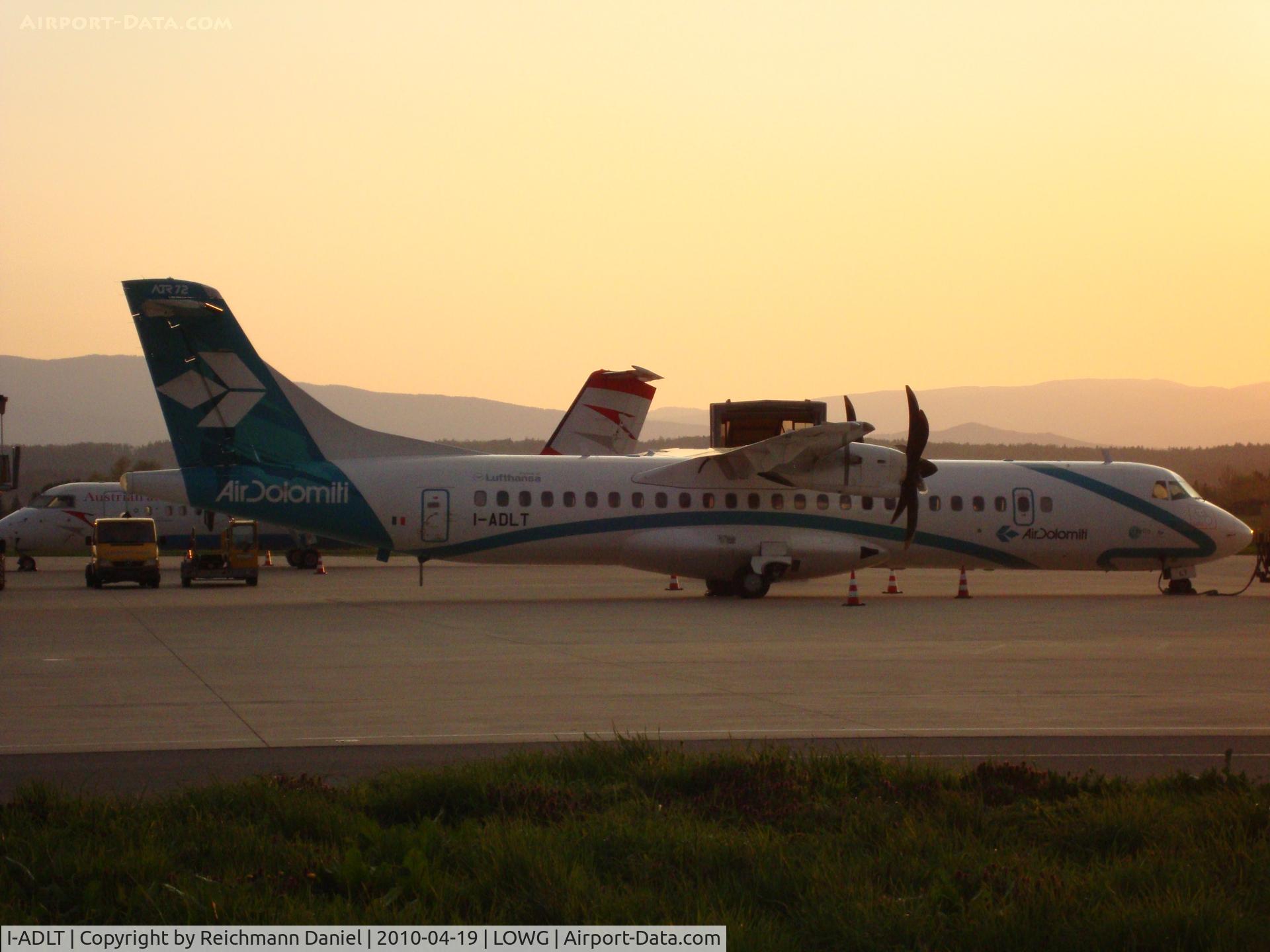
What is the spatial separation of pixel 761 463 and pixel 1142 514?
9.24 m

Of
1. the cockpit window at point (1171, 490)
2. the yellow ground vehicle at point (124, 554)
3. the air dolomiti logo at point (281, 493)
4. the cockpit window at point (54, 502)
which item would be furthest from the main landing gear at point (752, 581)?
the cockpit window at point (54, 502)

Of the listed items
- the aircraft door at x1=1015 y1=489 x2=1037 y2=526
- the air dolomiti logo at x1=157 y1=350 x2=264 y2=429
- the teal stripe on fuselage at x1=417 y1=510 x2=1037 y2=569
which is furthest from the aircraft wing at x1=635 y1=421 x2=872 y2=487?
the air dolomiti logo at x1=157 y1=350 x2=264 y2=429

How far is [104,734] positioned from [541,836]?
5.63m

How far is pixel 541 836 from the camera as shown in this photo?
674 cm

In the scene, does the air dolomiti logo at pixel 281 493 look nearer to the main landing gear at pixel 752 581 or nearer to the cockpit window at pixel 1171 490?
the main landing gear at pixel 752 581

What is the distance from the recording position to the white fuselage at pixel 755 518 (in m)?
26.0

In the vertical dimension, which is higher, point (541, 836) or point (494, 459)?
point (494, 459)

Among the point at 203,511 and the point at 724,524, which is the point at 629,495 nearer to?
the point at 724,524

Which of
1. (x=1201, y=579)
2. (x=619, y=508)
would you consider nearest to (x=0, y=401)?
(x=619, y=508)

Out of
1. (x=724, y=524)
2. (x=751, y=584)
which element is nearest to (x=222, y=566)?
(x=724, y=524)

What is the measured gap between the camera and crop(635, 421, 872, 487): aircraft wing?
25781mm

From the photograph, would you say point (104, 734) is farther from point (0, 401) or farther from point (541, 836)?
point (0, 401)

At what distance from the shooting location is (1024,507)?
28703 mm

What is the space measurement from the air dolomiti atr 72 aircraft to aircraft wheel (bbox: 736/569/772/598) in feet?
0.17
